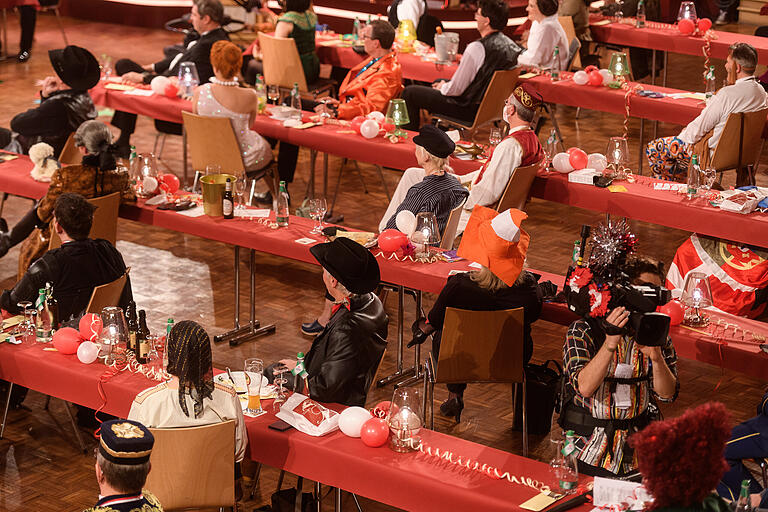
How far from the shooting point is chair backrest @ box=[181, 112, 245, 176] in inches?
302

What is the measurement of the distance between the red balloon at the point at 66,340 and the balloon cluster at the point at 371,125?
134 inches

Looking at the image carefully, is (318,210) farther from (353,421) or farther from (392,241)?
(353,421)

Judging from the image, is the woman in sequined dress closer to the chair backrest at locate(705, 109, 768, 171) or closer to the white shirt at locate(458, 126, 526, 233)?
the white shirt at locate(458, 126, 526, 233)

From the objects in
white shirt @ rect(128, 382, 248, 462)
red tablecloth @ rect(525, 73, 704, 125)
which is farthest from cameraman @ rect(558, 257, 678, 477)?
red tablecloth @ rect(525, 73, 704, 125)

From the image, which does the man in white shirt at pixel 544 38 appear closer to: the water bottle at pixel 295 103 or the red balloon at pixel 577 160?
the red balloon at pixel 577 160

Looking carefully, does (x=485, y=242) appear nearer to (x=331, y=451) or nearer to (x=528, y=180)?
(x=331, y=451)

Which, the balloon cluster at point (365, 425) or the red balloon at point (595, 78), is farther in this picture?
the red balloon at point (595, 78)

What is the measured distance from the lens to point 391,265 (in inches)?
239

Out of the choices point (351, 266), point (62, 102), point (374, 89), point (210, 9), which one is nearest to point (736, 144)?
point (374, 89)

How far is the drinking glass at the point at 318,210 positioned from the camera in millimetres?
6430

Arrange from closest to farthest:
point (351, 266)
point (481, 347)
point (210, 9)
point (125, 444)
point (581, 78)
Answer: point (125, 444) → point (351, 266) → point (481, 347) → point (581, 78) → point (210, 9)

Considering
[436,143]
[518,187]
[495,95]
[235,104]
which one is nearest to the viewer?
[436,143]

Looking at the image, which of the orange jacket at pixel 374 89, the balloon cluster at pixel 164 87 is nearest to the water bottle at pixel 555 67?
the orange jacket at pixel 374 89

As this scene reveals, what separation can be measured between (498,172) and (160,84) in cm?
330
